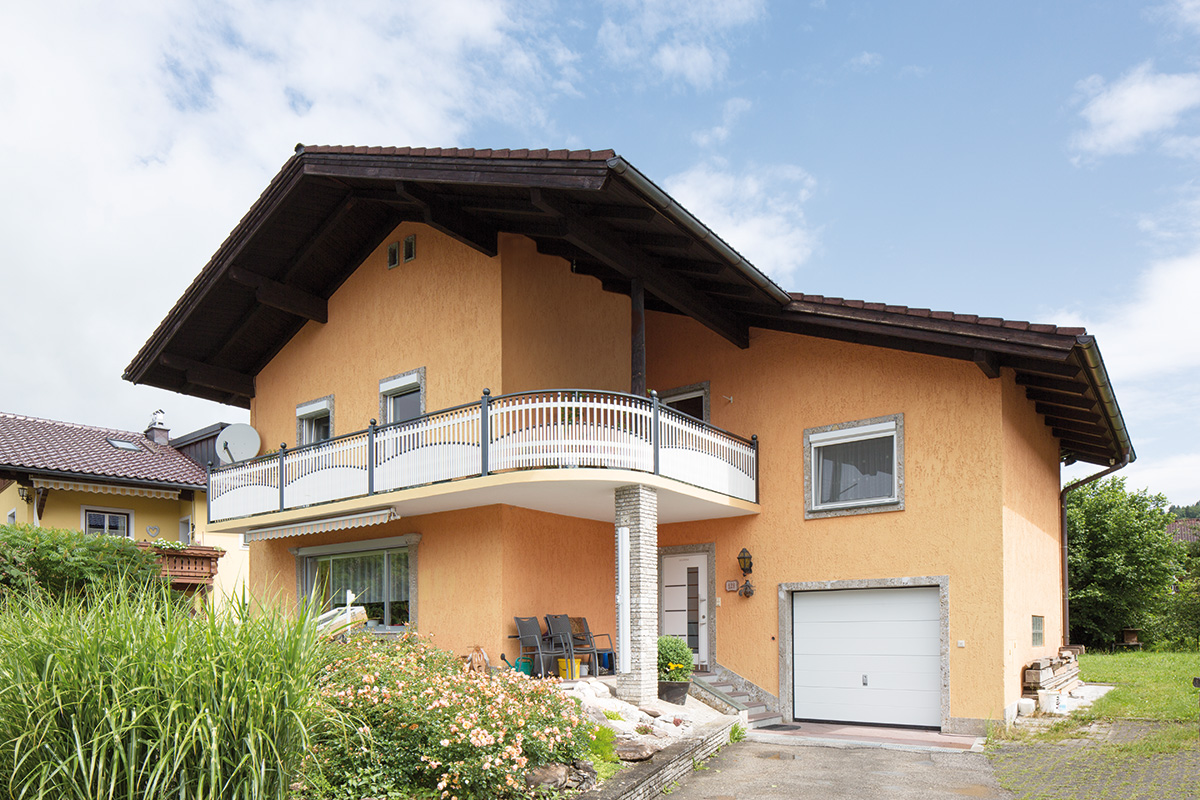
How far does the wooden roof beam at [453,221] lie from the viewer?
13.7 metres

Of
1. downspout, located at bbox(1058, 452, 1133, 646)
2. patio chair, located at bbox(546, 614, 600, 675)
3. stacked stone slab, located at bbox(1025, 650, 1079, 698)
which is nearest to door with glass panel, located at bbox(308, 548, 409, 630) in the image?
patio chair, located at bbox(546, 614, 600, 675)

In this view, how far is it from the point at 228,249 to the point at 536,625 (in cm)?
829

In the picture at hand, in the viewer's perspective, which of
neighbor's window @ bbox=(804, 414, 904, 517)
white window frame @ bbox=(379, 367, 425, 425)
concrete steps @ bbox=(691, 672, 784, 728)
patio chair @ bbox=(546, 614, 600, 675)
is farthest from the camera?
white window frame @ bbox=(379, 367, 425, 425)

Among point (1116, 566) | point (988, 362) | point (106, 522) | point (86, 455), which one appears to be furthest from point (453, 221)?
point (1116, 566)

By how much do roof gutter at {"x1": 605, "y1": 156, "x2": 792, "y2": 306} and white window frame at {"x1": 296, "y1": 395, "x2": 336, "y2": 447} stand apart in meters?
7.87

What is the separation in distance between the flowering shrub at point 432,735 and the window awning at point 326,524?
16.2 feet

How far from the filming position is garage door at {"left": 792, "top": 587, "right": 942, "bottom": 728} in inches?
510

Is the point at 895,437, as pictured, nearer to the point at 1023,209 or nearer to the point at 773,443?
the point at 773,443

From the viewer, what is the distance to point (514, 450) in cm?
1216

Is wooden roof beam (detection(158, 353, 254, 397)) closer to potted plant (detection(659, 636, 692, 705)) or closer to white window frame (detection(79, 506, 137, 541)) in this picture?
white window frame (detection(79, 506, 137, 541))

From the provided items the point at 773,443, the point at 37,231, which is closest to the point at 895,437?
the point at 773,443

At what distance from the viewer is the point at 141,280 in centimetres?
2447

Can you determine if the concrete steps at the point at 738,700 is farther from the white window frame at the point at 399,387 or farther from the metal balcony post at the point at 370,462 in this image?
the white window frame at the point at 399,387

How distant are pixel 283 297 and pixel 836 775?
12063 millimetres
